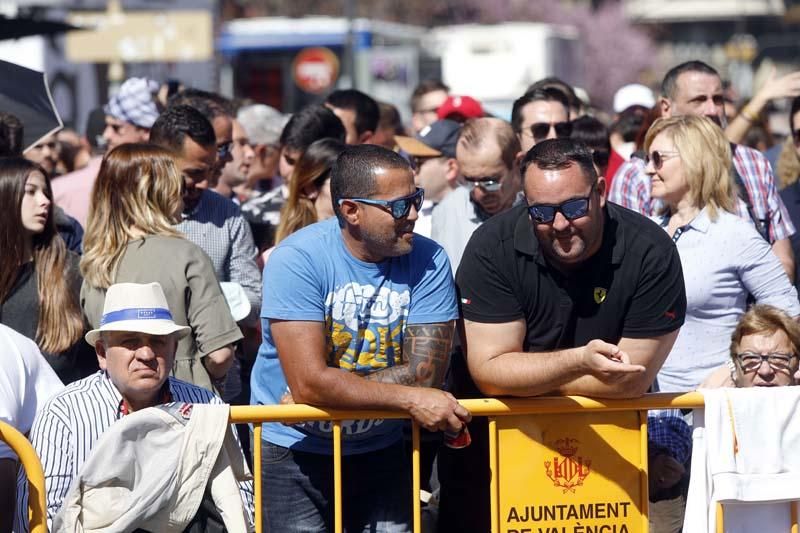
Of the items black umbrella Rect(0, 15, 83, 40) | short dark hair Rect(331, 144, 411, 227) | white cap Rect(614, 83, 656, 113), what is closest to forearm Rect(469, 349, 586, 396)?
short dark hair Rect(331, 144, 411, 227)

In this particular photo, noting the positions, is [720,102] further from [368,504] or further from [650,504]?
[368,504]

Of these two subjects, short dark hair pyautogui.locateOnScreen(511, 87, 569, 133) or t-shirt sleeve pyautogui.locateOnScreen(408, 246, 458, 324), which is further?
short dark hair pyautogui.locateOnScreen(511, 87, 569, 133)

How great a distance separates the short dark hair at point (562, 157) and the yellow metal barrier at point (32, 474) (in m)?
1.98

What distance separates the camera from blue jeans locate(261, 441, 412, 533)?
4629 mm

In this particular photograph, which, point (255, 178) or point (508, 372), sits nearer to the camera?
point (508, 372)

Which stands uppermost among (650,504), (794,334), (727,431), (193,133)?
(193,133)

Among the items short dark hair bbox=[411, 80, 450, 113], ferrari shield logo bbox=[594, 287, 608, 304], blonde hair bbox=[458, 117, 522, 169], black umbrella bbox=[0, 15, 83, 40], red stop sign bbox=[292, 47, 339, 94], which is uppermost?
red stop sign bbox=[292, 47, 339, 94]

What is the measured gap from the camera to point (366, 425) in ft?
15.1

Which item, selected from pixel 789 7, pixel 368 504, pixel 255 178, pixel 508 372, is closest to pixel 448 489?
pixel 368 504

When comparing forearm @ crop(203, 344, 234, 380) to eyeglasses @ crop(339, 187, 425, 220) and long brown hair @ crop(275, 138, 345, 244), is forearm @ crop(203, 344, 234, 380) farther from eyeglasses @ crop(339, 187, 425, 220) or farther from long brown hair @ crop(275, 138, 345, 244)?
eyeglasses @ crop(339, 187, 425, 220)

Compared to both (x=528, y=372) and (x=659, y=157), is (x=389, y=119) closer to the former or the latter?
(x=659, y=157)

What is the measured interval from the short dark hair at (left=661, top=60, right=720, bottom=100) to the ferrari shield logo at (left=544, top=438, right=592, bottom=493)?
3.18 meters

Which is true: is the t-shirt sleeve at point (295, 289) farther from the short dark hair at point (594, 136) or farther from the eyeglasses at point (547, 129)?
the eyeglasses at point (547, 129)

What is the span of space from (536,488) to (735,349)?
1.16 meters
